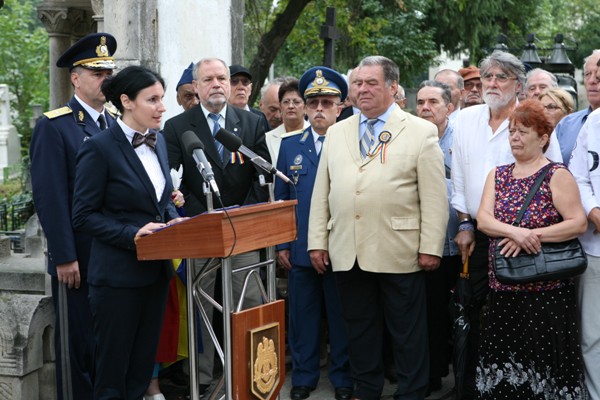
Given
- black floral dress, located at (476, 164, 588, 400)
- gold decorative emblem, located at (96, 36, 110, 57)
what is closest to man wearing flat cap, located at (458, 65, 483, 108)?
black floral dress, located at (476, 164, 588, 400)

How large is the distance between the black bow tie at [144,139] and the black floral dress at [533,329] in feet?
6.96

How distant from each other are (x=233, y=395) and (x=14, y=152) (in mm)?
22919

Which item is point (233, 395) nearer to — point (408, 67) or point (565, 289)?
point (565, 289)

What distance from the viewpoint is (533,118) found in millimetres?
5480

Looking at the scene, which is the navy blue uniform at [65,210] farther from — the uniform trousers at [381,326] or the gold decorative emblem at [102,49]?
the uniform trousers at [381,326]

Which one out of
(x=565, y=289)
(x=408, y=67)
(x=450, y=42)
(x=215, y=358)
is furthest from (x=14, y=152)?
(x=565, y=289)

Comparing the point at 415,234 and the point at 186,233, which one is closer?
the point at 186,233

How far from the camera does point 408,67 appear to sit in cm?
2636

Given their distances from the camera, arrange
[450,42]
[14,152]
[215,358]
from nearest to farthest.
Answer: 1. [215,358]
2. [14,152]
3. [450,42]

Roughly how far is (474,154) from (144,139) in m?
2.23

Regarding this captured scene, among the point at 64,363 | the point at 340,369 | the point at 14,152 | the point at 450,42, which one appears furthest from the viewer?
the point at 450,42

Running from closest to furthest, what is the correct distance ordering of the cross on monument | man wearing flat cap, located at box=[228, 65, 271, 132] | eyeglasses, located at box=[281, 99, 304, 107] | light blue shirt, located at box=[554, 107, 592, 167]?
light blue shirt, located at box=[554, 107, 592, 167], eyeglasses, located at box=[281, 99, 304, 107], man wearing flat cap, located at box=[228, 65, 271, 132], the cross on monument

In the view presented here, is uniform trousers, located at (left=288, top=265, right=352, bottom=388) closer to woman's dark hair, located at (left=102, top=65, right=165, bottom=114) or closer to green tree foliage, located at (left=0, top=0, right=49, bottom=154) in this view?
woman's dark hair, located at (left=102, top=65, right=165, bottom=114)

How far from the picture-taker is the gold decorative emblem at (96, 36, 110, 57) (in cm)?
557
